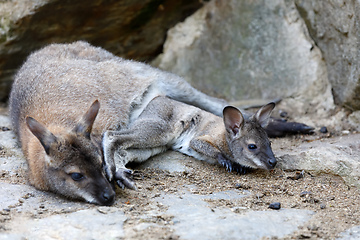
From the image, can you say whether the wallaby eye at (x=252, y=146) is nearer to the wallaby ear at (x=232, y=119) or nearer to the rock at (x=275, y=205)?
the wallaby ear at (x=232, y=119)

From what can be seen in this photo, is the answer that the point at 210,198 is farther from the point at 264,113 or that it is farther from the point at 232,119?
the point at 264,113

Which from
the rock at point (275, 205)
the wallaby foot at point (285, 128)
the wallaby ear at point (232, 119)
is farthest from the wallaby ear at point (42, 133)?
the wallaby foot at point (285, 128)

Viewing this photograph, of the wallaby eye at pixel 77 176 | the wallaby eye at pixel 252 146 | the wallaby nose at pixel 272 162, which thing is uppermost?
the wallaby eye at pixel 77 176

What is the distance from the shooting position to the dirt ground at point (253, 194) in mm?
3869

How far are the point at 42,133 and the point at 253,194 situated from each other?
2.08 m

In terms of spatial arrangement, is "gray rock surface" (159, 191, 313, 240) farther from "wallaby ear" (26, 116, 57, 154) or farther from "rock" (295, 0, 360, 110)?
"rock" (295, 0, 360, 110)

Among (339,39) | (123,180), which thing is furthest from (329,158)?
(123,180)

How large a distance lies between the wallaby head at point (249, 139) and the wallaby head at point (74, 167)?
175cm

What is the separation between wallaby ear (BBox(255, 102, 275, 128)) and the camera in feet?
18.6

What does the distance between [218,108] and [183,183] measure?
2025 mm


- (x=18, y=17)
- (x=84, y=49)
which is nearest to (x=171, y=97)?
(x=84, y=49)

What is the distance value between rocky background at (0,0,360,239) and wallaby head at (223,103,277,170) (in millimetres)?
210

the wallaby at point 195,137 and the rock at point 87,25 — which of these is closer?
the wallaby at point 195,137

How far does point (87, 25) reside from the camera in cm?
751
